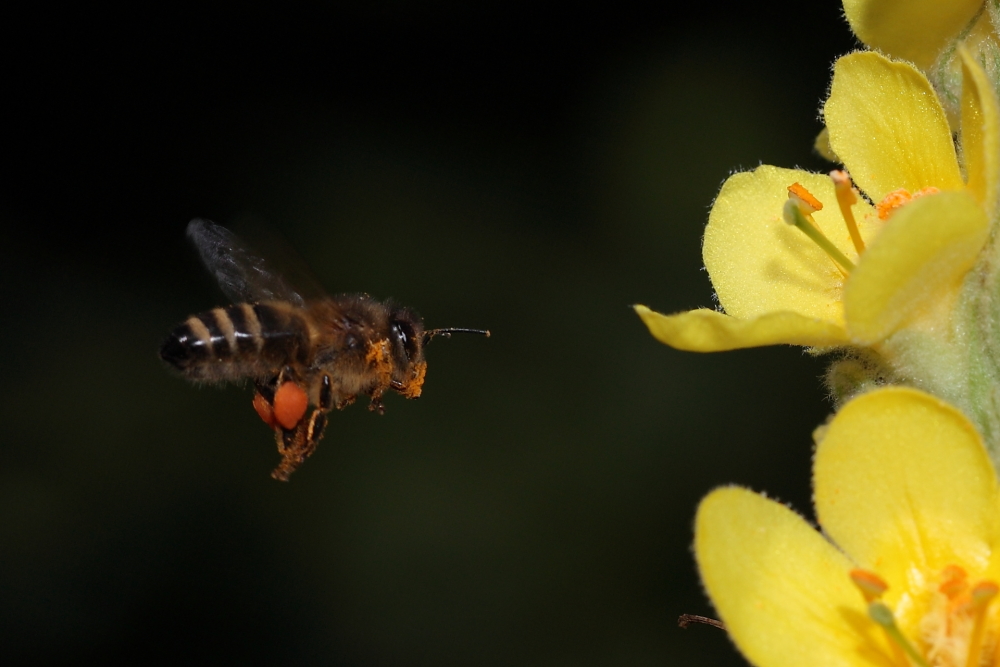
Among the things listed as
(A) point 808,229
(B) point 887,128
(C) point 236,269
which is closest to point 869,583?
(A) point 808,229

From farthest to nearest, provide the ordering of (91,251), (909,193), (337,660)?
(91,251) < (337,660) < (909,193)

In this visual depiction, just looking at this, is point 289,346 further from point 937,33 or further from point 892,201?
point 937,33

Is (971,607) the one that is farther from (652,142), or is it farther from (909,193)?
(652,142)

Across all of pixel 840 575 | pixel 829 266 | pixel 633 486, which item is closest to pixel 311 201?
pixel 633 486

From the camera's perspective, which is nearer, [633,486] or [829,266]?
[829,266]

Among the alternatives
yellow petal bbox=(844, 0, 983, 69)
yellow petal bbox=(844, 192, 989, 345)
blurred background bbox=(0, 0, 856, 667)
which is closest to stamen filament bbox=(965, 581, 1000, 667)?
yellow petal bbox=(844, 192, 989, 345)

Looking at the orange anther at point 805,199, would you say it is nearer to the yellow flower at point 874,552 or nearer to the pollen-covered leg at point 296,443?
the yellow flower at point 874,552
